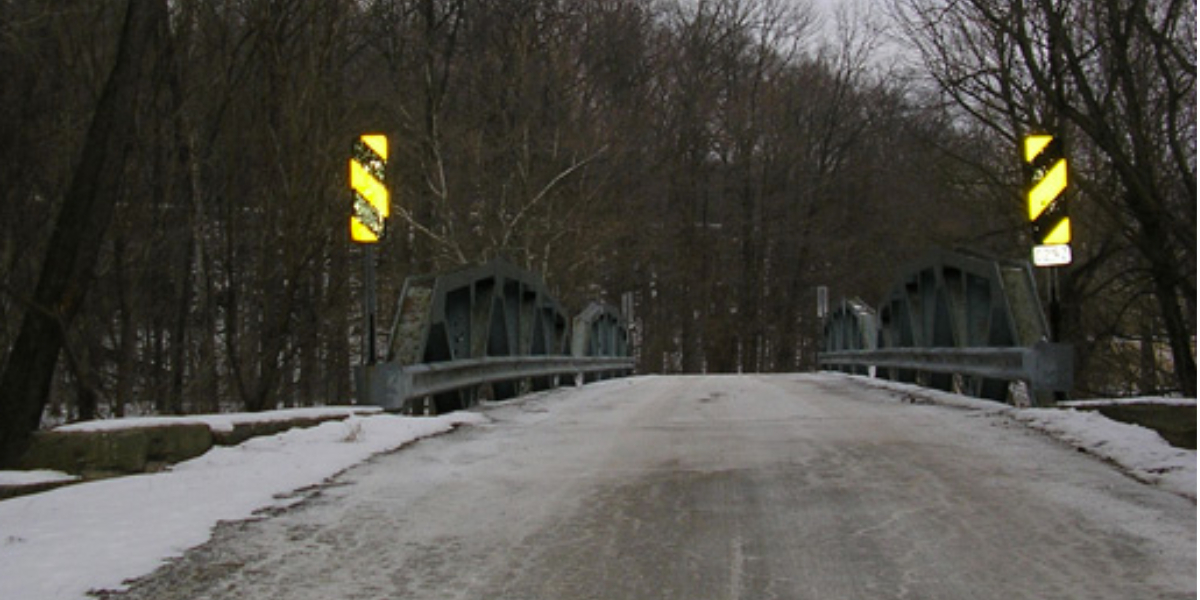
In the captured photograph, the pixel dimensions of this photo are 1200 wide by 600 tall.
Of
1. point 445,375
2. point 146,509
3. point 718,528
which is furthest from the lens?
point 445,375

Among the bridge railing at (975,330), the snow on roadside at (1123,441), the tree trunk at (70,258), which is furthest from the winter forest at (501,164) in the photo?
the snow on roadside at (1123,441)

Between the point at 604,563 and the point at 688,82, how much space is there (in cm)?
4289

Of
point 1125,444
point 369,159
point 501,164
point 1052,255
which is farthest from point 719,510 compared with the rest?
point 501,164

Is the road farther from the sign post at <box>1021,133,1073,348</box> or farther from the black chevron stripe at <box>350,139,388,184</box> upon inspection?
the black chevron stripe at <box>350,139,388,184</box>

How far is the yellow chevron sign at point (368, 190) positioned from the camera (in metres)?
8.86

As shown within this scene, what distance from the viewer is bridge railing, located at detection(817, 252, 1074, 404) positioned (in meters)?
9.09

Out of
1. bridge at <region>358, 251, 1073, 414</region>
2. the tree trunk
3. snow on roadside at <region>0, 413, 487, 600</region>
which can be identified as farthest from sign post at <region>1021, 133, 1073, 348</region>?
the tree trunk

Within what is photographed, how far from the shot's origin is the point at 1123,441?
22.0ft

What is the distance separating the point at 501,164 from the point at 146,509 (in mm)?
26472

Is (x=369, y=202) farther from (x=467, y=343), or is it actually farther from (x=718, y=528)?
(x=718, y=528)

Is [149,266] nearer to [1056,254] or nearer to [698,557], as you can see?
[1056,254]

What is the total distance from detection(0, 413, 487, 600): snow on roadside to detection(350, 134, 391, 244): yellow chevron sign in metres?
2.05

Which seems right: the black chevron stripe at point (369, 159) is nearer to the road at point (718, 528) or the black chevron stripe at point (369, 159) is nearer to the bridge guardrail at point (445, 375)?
the bridge guardrail at point (445, 375)

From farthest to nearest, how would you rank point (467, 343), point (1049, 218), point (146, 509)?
1. point (467, 343)
2. point (1049, 218)
3. point (146, 509)
